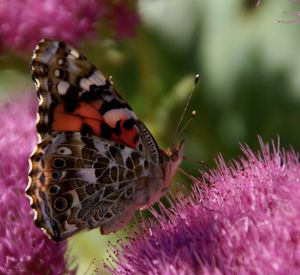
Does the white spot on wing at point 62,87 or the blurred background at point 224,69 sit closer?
the white spot on wing at point 62,87

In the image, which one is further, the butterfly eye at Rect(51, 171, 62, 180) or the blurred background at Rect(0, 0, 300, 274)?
the blurred background at Rect(0, 0, 300, 274)

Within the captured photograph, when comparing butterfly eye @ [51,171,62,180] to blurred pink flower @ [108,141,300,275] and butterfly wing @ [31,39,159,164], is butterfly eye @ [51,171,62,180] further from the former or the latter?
blurred pink flower @ [108,141,300,275]

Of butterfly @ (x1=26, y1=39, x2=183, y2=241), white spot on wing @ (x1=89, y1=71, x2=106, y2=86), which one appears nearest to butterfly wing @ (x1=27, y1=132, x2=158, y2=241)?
butterfly @ (x1=26, y1=39, x2=183, y2=241)

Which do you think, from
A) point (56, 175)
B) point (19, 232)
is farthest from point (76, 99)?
Result: point (19, 232)

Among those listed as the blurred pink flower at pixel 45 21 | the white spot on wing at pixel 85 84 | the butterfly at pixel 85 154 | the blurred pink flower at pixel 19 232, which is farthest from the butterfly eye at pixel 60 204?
the blurred pink flower at pixel 45 21

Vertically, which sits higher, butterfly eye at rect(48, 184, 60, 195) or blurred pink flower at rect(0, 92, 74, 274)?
butterfly eye at rect(48, 184, 60, 195)

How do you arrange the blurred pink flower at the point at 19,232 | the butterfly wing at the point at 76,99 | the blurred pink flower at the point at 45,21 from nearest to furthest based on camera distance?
the butterfly wing at the point at 76,99 < the blurred pink flower at the point at 19,232 < the blurred pink flower at the point at 45,21

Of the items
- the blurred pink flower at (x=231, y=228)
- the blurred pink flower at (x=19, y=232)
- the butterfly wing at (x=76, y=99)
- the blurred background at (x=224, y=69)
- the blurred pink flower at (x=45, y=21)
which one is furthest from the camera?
the blurred background at (x=224, y=69)

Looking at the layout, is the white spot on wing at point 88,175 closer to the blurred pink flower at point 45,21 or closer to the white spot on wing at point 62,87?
the white spot on wing at point 62,87
